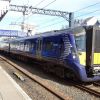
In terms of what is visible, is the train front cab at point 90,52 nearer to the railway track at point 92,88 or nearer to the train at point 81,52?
the train at point 81,52

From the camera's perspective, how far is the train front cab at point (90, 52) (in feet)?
47.1

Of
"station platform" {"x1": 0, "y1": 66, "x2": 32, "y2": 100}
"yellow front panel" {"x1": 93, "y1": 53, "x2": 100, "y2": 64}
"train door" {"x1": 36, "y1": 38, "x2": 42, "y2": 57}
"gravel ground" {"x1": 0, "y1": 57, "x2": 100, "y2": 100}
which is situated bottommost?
"gravel ground" {"x1": 0, "y1": 57, "x2": 100, "y2": 100}

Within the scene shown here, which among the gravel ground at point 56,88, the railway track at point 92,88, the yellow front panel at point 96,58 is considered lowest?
the gravel ground at point 56,88

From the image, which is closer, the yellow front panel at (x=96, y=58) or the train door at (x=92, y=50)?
the train door at (x=92, y=50)

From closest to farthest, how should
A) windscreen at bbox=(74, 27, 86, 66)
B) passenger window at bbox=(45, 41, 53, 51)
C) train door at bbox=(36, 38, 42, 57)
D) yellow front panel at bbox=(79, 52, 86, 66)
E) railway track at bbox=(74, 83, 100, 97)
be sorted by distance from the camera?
railway track at bbox=(74, 83, 100, 97), yellow front panel at bbox=(79, 52, 86, 66), windscreen at bbox=(74, 27, 86, 66), passenger window at bbox=(45, 41, 53, 51), train door at bbox=(36, 38, 42, 57)

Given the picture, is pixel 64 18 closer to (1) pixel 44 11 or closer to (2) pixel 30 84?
(1) pixel 44 11

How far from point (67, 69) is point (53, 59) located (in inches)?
61.9

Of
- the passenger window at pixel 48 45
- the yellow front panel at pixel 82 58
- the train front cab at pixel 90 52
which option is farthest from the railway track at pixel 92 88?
the passenger window at pixel 48 45

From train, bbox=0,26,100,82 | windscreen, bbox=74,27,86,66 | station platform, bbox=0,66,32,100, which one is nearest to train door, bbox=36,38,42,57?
train, bbox=0,26,100,82

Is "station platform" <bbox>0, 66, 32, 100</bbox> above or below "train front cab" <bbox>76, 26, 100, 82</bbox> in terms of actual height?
below

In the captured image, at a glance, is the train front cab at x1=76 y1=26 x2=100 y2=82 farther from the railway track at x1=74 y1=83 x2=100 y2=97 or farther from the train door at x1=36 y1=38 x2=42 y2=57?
the train door at x1=36 y1=38 x2=42 y2=57

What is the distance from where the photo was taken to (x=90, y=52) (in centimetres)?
1456

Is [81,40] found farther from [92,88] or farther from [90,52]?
[92,88]

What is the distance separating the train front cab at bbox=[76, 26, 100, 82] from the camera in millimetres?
14359
